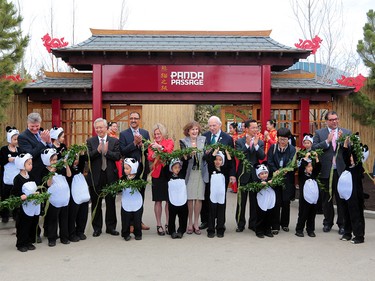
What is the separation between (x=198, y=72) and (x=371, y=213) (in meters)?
5.99

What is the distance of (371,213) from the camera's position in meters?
7.93

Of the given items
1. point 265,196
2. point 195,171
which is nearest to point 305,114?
point 265,196

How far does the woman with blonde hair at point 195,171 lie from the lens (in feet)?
21.7

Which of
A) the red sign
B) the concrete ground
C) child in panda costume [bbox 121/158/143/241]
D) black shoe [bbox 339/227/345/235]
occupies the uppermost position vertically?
the red sign

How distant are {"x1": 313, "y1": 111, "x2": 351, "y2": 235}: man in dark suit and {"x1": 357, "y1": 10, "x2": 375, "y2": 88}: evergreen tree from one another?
21.7 feet

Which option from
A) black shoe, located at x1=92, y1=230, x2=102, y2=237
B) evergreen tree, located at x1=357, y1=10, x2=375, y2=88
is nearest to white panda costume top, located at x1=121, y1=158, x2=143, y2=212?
black shoe, located at x1=92, y1=230, x2=102, y2=237

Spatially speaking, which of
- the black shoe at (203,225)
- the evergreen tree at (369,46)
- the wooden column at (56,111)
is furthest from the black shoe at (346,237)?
the wooden column at (56,111)

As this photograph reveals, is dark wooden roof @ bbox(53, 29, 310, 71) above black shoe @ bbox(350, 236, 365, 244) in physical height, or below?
above

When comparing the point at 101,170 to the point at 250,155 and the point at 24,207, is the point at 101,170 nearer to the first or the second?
the point at 24,207

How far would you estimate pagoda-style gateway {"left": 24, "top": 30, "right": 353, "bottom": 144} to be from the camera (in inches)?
460

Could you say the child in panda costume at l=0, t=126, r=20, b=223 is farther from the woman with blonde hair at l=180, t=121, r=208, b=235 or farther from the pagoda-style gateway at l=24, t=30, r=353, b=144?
the pagoda-style gateway at l=24, t=30, r=353, b=144

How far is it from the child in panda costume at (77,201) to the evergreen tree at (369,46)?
31.0 feet

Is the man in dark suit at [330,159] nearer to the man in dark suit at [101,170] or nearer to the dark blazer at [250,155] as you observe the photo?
the dark blazer at [250,155]

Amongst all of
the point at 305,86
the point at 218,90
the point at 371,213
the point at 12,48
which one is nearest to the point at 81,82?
the point at 12,48
